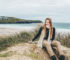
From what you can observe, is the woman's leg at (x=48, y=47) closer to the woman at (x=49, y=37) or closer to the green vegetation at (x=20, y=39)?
the woman at (x=49, y=37)

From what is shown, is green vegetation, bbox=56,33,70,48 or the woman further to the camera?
green vegetation, bbox=56,33,70,48

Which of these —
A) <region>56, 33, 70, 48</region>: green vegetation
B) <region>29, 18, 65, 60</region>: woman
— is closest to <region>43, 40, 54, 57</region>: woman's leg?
<region>29, 18, 65, 60</region>: woman

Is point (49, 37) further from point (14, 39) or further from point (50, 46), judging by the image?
point (14, 39)

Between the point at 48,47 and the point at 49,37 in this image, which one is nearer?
the point at 48,47

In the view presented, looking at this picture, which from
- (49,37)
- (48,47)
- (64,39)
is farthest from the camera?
(64,39)

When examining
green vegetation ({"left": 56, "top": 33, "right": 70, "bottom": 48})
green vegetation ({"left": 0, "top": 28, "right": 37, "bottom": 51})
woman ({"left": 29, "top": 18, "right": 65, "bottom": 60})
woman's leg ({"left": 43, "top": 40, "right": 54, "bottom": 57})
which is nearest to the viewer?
woman's leg ({"left": 43, "top": 40, "right": 54, "bottom": 57})

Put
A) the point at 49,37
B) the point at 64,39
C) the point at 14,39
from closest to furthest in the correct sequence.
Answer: the point at 49,37, the point at 14,39, the point at 64,39

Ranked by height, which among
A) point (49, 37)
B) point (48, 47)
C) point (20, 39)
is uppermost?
point (49, 37)

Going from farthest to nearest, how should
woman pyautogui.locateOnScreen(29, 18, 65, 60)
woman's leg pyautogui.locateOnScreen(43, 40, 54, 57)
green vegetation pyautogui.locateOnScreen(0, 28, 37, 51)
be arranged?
green vegetation pyautogui.locateOnScreen(0, 28, 37, 51), woman pyautogui.locateOnScreen(29, 18, 65, 60), woman's leg pyautogui.locateOnScreen(43, 40, 54, 57)

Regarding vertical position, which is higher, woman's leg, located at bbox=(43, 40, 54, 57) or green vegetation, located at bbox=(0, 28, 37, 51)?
woman's leg, located at bbox=(43, 40, 54, 57)

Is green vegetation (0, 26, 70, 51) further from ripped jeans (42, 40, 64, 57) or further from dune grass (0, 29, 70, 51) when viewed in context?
ripped jeans (42, 40, 64, 57)

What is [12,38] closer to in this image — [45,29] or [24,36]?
[24,36]

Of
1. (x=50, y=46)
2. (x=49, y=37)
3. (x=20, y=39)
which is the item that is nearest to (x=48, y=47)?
(x=50, y=46)

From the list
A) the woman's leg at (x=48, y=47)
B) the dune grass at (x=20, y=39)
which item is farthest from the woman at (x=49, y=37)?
the dune grass at (x=20, y=39)
